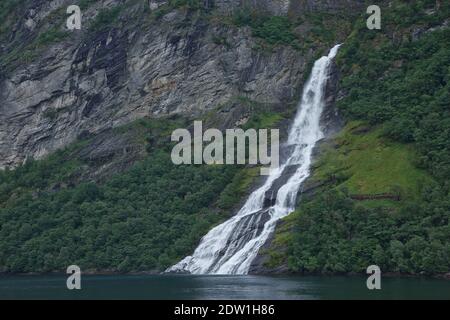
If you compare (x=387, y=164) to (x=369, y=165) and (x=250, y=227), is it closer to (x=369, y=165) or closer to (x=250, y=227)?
(x=369, y=165)

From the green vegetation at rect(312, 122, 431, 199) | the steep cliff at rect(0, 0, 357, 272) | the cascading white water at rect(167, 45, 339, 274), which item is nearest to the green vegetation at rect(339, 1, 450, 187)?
the green vegetation at rect(312, 122, 431, 199)

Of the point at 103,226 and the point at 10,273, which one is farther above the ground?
the point at 103,226

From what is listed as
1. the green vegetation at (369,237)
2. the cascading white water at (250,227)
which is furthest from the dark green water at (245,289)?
the cascading white water at (250,227)

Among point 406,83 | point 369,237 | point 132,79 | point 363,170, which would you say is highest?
point 132,79

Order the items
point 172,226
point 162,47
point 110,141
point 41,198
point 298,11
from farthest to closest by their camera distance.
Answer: point 298,11 → point 162,47 → point 110,141 → point 41,198 → point 172,226

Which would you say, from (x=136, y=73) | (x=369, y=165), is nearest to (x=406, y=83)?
(x=369, y=165)

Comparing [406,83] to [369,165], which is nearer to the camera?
[369,165]

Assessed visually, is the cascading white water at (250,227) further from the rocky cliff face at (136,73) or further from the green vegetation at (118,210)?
the rocky cliff face at (136,73)

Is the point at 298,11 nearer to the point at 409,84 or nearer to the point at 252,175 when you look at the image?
the point at 409,84
